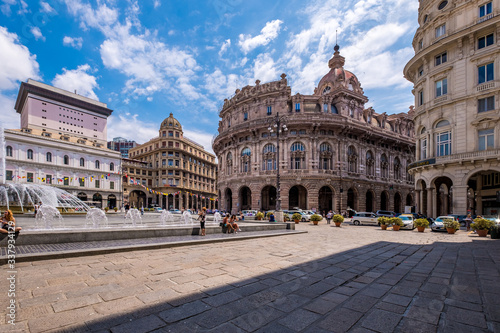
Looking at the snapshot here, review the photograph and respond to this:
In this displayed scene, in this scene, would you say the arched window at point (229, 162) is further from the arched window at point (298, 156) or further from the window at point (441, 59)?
the window at point (441, 59)

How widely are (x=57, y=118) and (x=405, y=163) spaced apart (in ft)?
269

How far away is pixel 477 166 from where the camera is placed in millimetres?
23953

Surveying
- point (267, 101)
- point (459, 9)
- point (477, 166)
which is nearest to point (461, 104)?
point (477, 166)

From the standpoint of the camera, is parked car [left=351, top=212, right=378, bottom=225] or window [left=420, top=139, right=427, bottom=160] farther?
window [left=420, top=139, right=427, bottom=160]

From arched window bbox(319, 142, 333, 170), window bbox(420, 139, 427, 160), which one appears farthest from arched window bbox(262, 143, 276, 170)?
window bbox(420, 139, 427, 160)

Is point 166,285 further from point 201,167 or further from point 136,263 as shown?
point 201,167

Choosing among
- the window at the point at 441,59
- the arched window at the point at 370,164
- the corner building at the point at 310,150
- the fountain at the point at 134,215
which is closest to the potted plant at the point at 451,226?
the window at the point at 441,59

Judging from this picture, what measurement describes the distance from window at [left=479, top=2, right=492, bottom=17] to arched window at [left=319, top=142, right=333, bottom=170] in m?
22.6

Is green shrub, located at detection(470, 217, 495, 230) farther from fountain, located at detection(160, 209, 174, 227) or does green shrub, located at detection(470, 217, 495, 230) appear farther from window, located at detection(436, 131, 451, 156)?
fountain, located at detection(160, 209, 174, 227)

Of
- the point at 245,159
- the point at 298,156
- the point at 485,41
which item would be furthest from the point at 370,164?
the point at 485,41

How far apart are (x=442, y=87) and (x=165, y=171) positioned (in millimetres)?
63703

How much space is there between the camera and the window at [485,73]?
949 inches

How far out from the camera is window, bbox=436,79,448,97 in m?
27.0

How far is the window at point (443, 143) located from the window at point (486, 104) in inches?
128
